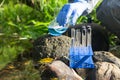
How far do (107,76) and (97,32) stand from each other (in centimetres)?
106

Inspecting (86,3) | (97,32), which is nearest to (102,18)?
(97,32)

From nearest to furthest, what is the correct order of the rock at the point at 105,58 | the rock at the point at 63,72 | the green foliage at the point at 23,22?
1. the rock at the point at 63,72
2. the rock at the point at 105,58
3. the green foliage at the point at 23,22

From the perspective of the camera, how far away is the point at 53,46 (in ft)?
10.1

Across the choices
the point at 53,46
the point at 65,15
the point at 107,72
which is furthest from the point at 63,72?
the point at 53,46

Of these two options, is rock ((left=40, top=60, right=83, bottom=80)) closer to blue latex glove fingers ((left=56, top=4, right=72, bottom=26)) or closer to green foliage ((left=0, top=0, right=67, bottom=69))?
blue latex glove fingers ((left=56, top=4, right=72, bottom=26))

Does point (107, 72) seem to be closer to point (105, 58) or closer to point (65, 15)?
point (105, 58)

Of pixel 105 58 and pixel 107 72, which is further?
pixel 105 58

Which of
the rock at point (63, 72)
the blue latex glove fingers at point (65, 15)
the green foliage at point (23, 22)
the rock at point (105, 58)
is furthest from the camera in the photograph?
the green foliage at point (23, 22)

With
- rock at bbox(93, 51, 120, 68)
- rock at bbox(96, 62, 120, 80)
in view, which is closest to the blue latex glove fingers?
rock at bbox(93, 51, 120, 68)

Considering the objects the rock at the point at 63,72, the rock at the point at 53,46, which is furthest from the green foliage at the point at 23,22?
Result: the rock at the point at 63,72

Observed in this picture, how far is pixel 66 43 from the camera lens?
310 centimetres

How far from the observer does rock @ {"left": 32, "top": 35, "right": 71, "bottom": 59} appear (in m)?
3.07

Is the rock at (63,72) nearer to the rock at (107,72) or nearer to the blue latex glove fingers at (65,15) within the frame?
the rock at (107,72)

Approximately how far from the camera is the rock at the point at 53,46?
3068mm
